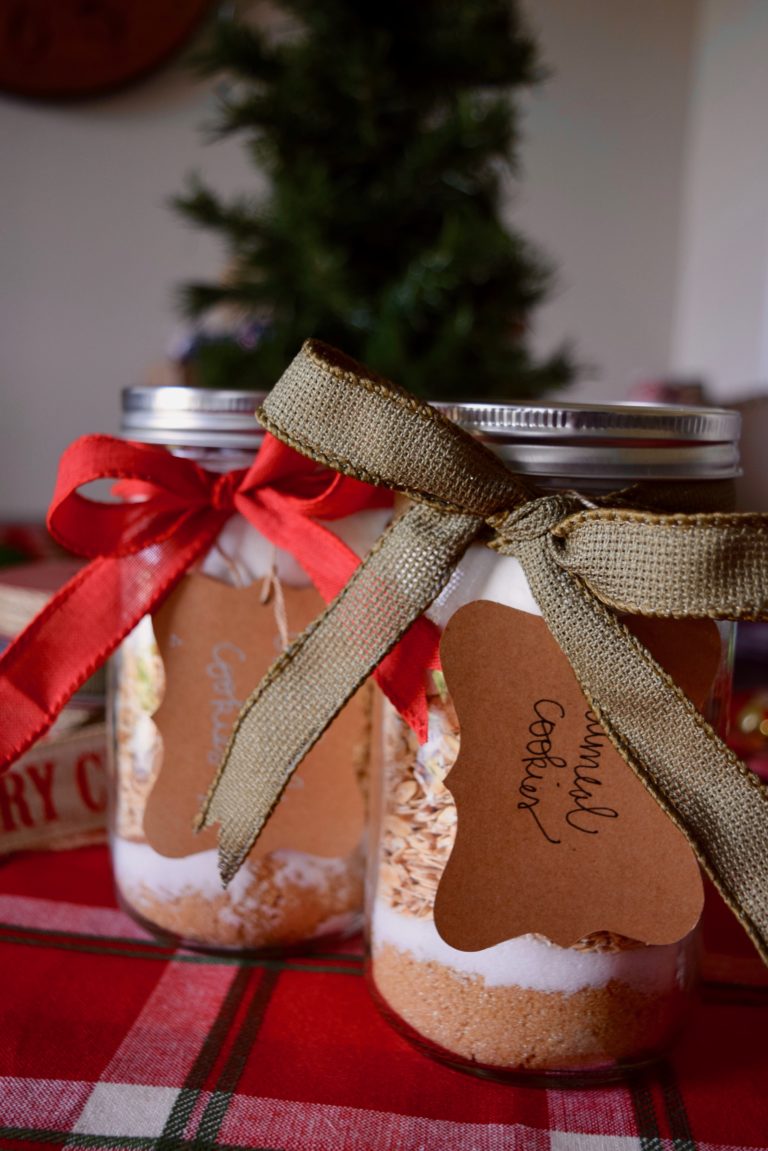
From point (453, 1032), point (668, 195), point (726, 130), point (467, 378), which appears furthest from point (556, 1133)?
point (668, 195)

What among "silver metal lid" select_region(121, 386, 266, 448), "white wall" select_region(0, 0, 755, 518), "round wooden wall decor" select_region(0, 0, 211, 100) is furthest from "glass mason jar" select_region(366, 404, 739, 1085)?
"round wooden wall decor" select_region(0, 0, 211, 100)

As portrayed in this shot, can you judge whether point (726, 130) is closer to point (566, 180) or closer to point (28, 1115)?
point (566, 180)

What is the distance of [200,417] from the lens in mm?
468

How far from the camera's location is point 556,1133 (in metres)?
0.37

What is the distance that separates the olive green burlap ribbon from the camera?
326 millimetres

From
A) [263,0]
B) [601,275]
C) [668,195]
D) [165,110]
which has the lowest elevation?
[601,275]

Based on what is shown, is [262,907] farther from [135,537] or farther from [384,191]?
[384,191]

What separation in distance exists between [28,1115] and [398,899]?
0.17 metres

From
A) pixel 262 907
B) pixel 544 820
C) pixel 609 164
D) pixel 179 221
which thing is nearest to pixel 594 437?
pixel 544 820

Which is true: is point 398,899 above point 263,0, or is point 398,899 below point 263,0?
below

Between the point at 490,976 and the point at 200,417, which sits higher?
the point at 200,417

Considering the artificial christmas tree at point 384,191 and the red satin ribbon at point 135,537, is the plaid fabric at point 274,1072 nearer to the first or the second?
the red satin ribbon at point 135,537

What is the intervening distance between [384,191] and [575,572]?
2.66ft

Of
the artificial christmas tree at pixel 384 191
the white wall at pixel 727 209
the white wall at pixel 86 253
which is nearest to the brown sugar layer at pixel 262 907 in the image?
the artificial christmas tree at pixel 384 191
